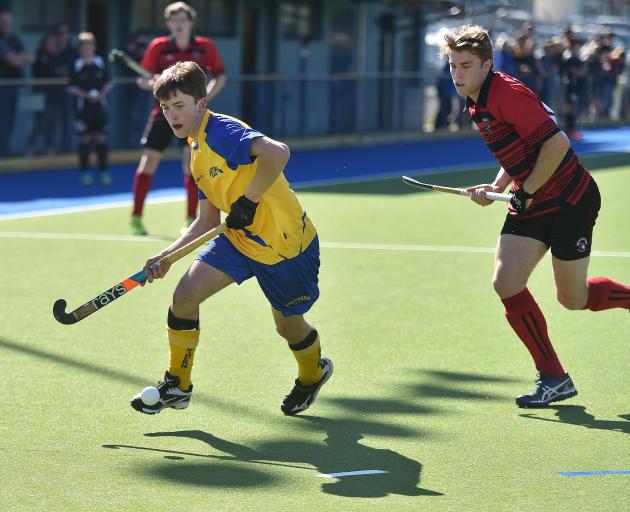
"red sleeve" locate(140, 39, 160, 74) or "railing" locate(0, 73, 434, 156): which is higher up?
"red sleeve" locate(140, 39, 160, 74)

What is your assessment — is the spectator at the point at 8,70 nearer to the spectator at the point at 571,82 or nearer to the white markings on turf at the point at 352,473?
the spectator at the point at 571,82

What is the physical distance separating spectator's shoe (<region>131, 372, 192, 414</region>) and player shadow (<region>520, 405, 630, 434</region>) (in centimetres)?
155

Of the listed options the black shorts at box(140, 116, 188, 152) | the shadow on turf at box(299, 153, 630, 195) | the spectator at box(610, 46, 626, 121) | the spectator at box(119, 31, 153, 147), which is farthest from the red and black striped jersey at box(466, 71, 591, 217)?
the spectator at box(610, 46, 626, 121)

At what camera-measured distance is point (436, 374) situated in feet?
23.1

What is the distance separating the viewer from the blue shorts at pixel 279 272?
5949 millimetres

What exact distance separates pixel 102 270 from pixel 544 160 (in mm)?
4926

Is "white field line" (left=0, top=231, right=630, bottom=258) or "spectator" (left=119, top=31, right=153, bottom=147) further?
"spectator" (left=119, top=31, right=153, bottom=147)

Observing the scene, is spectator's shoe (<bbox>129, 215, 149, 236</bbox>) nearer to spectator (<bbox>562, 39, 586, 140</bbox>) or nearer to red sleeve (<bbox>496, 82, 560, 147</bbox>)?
red sleeve (<bbox>496, 82, 560, 147</bbox>)

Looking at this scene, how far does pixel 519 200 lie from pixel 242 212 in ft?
4.34

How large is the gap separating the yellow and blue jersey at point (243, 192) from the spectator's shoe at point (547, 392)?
129 centimetres

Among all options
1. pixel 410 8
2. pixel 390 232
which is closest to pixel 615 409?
pixel 390 232

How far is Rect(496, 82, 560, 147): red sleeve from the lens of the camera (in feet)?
19.7

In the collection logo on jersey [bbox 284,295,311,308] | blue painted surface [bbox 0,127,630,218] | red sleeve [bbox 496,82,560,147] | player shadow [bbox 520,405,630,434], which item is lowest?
blue painted surface [bbox 0,127,630,218]

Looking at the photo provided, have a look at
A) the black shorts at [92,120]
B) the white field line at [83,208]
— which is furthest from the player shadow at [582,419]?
the black shorts at [92,120]
